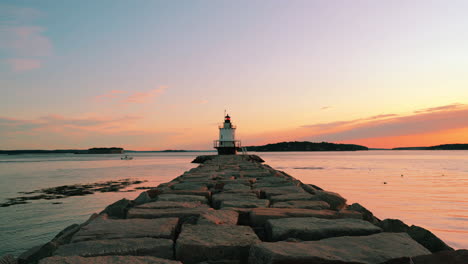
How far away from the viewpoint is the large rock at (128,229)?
1974 millimetres

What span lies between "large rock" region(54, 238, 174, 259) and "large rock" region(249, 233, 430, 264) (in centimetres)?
48

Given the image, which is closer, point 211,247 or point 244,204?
point 211,247

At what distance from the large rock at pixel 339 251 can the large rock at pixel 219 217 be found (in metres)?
0.68

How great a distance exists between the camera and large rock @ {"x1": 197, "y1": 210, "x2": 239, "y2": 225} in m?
2.24

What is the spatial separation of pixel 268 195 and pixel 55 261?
2.61m

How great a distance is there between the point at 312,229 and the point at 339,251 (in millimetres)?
453

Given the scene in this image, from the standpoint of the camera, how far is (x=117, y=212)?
10.5 ft

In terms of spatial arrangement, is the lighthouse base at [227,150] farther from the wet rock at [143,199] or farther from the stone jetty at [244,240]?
the stone jetty at [244,240]

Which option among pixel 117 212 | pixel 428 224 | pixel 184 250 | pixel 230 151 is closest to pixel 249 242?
pixel 184 250

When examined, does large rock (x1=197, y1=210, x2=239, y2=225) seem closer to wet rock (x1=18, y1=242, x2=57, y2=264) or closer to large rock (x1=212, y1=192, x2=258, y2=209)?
large rock (x1=212, y1=192, x2=258, y2=209)

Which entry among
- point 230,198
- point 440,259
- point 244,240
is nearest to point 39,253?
point 244,240

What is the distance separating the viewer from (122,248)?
1.69m

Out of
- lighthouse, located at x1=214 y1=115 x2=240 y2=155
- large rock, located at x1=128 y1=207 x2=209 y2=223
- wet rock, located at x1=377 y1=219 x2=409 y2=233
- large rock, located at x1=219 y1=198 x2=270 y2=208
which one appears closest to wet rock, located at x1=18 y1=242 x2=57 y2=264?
large rock, located at x1=128 y1=207 x2=209 y2=223

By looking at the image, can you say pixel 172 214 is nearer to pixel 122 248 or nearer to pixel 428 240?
pixel 122 248
